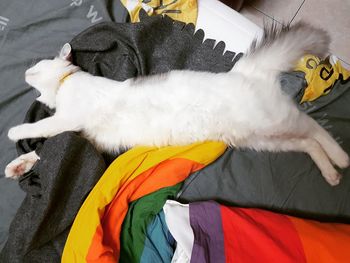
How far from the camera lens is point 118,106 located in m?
1.17

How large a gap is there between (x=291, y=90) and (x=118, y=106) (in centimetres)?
62

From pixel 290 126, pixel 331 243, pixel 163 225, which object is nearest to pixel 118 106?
pixel 163 225

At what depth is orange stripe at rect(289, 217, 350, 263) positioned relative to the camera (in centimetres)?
95

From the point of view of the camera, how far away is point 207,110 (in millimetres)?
1098

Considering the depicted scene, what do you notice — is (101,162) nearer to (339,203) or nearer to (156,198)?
(156,198)

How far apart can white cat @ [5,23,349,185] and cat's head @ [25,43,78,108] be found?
0.06 metres

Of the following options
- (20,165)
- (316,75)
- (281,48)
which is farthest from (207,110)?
(20,165)

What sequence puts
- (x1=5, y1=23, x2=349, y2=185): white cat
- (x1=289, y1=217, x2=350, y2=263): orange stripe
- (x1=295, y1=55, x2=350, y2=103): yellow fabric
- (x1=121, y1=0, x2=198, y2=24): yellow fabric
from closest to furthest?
(x1=289, y1=217, x2=350, y2=263): orange stripe
(x1=5, y1=23, x2=349, y2=185): white cat
(x1=295, y1=55, x2=350, y2=103): yellow fabric
(x1=121, y1=0, x2=198, y2=24): yellow fabric

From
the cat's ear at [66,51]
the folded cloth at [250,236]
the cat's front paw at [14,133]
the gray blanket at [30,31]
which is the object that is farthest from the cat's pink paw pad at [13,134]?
the folded cloth at [250,236]

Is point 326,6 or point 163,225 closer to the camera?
point 163,225

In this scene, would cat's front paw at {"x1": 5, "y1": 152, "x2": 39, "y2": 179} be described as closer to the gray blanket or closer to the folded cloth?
the gray blanket

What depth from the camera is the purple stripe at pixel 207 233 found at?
98 centimetres

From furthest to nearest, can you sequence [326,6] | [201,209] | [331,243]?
1. [326,6]
2. [201,209]
3. [331,243]

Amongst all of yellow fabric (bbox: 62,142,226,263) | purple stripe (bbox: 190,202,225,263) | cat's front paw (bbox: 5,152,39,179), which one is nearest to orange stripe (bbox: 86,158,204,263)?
yellow fabric (bbox: 62,142,226,263)
